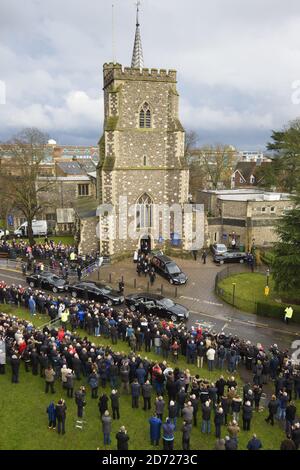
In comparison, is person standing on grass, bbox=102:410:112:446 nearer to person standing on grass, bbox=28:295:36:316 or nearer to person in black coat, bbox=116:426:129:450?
person in black coat, bbox=116:426:129:450

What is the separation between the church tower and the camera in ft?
117

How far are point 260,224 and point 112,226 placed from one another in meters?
14.3

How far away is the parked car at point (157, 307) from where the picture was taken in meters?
24.2

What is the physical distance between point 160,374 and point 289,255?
13.3 metres

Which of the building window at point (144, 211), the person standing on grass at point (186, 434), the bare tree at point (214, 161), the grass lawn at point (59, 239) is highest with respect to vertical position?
the bare tree at point (214, 161)

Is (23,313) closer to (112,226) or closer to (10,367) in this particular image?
(10,367)

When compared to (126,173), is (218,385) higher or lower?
lower

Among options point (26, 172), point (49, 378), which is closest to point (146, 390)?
point (49, 378)

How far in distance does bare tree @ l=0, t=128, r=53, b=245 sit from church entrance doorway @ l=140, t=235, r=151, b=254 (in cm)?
1218

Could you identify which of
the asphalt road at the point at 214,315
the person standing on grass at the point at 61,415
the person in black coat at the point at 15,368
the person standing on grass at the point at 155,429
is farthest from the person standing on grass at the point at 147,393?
the asphalt road at the point at 214,315

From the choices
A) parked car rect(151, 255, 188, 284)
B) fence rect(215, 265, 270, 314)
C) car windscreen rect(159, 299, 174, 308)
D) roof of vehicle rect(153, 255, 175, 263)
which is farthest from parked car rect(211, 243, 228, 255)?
car windscreen rect(159, 299, 174, 308)

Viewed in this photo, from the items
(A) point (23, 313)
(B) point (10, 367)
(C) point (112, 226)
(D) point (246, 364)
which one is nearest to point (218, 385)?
(D) point (246, 364)

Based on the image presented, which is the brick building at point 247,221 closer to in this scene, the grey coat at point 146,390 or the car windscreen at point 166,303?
the car windscreen at point 166,303

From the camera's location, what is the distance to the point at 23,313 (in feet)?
81.3
